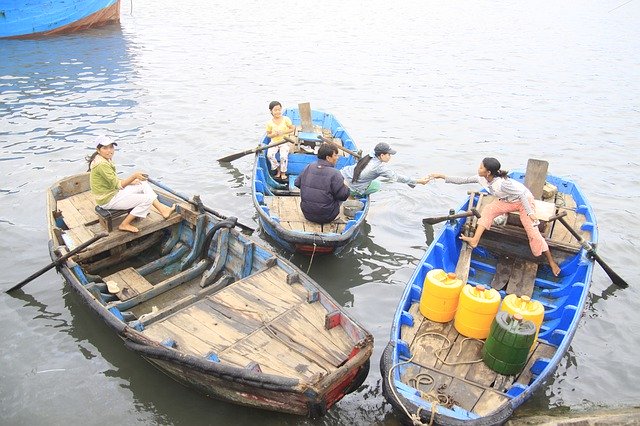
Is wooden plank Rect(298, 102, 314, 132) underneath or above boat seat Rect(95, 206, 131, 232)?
above

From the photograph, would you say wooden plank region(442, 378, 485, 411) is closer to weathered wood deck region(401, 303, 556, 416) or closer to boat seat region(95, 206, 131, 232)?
weathered wood deck region(401, 303, 556, 416)

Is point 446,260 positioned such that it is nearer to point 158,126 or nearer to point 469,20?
point 158,126

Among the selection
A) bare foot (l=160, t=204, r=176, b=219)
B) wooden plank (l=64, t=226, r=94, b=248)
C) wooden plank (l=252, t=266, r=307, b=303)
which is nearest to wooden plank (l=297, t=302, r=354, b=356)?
wooden plank (l=252, t=266, r=307, b=303)

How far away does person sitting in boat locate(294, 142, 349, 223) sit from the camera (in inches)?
368

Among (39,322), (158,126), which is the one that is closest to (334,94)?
(158,126)

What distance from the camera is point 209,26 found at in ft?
115

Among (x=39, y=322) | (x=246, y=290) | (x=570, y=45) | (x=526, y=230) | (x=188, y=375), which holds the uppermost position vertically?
(x=570, y=45)

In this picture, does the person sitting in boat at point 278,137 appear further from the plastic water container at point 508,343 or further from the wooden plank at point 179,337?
the plastic water container at point 508,343

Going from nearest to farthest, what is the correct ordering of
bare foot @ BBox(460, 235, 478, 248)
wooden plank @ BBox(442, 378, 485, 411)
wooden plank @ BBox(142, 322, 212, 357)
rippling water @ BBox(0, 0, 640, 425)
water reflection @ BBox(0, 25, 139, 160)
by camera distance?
wooden plank @ BBox(442, 378, 485, 411)
wooden plank @ BBox(142, 322, 212, 357)
rippling water @ BBox(0, 0, 640, 425)
bare foot @ BBox(460, 235, 478, 248)
water reflection @ BBox(0, 25, 139, 160)

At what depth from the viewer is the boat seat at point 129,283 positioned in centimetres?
827

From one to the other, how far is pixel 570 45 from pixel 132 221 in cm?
3264

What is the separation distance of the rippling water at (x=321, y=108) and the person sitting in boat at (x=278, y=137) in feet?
4.18

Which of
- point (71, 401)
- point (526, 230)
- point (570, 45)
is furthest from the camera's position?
point (570, 45)

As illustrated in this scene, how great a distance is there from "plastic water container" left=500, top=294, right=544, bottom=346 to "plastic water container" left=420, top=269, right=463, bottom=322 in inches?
26.2
